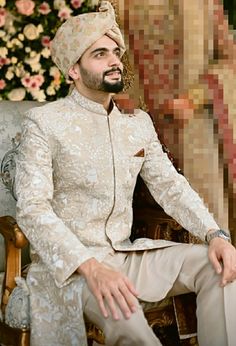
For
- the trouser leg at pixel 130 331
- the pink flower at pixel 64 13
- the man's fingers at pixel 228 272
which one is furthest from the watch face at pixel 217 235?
the pink flower at pixel 64 13

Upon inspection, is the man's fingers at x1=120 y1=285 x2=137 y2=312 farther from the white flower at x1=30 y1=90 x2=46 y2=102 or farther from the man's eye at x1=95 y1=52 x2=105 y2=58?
the white flower at x1=30 y1=90 x2=46 y2=102

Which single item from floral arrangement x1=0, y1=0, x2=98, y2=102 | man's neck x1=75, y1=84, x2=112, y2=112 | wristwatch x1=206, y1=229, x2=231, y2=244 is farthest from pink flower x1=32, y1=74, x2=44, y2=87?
Result: wristwatch x1=206, y1=229, x2=231, y2=244

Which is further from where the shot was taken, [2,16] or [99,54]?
[2,16]

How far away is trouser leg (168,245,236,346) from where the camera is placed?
198 cm

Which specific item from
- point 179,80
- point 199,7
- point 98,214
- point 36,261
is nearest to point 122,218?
point 98,214

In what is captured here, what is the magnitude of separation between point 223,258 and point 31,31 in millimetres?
2659

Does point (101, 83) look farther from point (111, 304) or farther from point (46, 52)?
point (46, 52)

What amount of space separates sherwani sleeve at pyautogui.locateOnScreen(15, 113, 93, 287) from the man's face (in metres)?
0.22

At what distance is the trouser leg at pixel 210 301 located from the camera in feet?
6.49

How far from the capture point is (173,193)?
2373 millimetres

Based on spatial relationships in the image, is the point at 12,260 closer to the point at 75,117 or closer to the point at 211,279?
the point at 75,117

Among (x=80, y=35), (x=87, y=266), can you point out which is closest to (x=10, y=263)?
(x=87, y=266)

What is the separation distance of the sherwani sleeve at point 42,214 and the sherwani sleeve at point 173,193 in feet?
1.26

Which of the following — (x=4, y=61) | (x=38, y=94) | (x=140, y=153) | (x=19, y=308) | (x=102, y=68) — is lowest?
(x=38, y=94)
